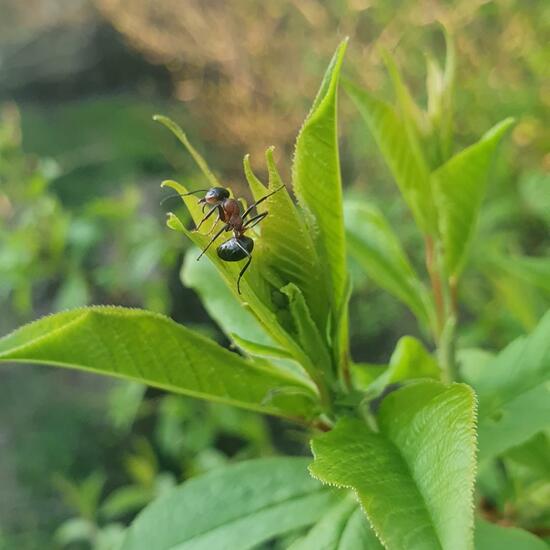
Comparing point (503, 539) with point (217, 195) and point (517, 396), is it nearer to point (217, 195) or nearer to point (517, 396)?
point (517, 396)

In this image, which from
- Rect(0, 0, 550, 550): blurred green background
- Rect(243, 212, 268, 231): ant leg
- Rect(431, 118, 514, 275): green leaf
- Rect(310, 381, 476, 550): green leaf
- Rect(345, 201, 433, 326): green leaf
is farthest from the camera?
Rect(0, 0, 550, 550): blurred green background

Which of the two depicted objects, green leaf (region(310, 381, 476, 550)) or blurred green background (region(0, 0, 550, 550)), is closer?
green leaf (region(310, 381, 476, 550))

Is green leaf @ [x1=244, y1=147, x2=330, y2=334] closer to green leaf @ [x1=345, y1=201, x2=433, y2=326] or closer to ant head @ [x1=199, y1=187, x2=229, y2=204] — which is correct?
ant head @ [x1=199, y1=187, x2=229, y2=204]

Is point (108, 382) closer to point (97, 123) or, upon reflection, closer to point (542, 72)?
point (97, 123)

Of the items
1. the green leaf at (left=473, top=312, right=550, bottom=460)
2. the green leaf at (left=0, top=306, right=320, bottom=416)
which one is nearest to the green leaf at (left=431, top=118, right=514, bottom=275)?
the green leaf at (left=473, top=312, right=550, bottom=460)

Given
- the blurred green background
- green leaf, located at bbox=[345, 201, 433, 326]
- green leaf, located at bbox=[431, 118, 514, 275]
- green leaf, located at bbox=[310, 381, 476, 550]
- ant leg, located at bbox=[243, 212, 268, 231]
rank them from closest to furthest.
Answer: green leaf, located at bbox=[310, 381, 476, 550] < ant leg, located at bbox=[243, 212, 268, 231] < green leaf, located at bbox=[431, 118, 514, 275] < green leaf, located at bbox=[345, 201, 433, 326] < the blurred green background

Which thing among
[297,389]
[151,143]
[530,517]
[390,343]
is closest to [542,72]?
[390,343]
